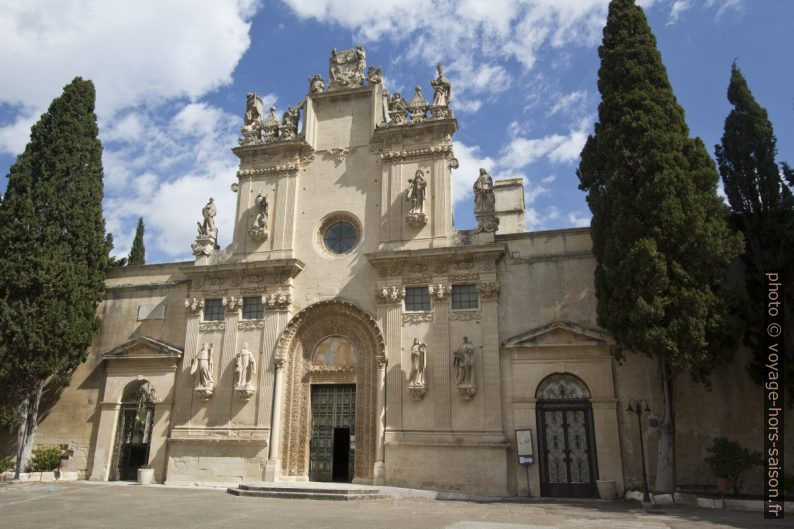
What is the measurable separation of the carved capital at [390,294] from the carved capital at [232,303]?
511cm

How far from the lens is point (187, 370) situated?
839 inches

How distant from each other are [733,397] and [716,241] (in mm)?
4693

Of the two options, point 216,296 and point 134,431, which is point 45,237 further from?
point 134,431

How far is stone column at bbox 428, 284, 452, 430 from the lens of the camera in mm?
18641

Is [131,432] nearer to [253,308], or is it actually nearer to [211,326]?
[211,326]

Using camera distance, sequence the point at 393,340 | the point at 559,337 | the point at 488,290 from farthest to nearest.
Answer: the point at 393,340 < the point at 488,290 < the point at 559,337

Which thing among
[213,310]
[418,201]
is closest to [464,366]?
[418,201]

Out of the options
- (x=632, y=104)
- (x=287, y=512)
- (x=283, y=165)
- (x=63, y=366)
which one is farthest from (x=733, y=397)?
(x=63, y=366)

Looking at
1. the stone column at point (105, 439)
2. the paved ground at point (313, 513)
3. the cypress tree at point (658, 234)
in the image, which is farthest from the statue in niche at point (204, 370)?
the cypress tree at point (658, 234)

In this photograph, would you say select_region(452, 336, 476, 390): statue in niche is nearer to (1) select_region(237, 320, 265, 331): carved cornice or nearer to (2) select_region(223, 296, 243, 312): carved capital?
(1) select_region(237, 320, 265, 331): carved cornice

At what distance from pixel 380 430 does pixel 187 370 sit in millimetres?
7437

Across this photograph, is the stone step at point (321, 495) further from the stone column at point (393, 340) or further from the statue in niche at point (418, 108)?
the statue in niche at point (418, 108)

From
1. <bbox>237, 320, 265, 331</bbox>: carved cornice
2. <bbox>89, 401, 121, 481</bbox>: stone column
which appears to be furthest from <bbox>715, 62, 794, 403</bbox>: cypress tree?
<bbox>89, 401, 121, 481</bbox>: stone column

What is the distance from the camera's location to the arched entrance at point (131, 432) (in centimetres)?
2133
